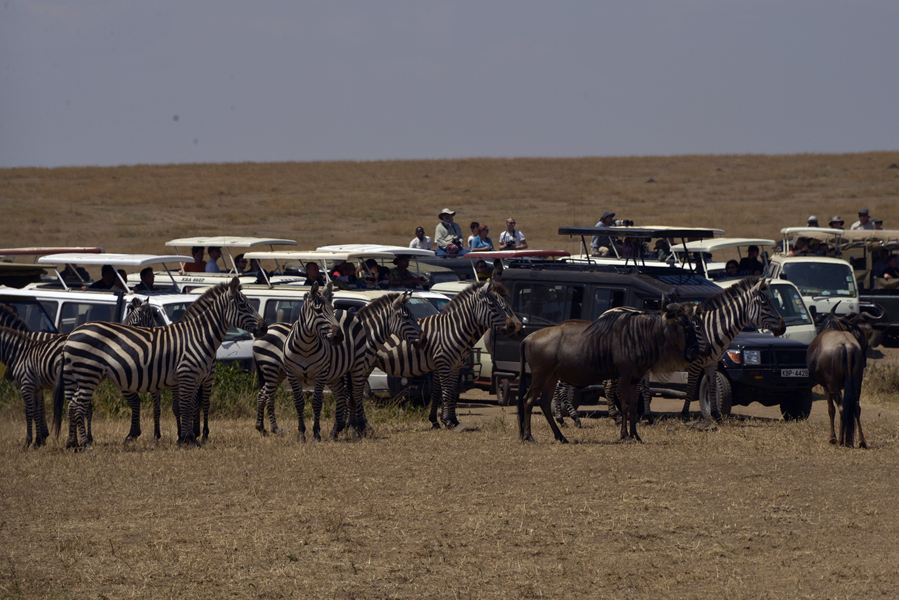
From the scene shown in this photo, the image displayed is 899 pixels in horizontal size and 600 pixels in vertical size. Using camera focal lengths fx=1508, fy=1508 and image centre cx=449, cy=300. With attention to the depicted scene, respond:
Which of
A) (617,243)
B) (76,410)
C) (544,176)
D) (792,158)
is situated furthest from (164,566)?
(792,158)

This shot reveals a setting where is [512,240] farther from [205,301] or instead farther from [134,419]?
[134,419]

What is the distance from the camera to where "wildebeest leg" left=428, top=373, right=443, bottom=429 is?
1738cm

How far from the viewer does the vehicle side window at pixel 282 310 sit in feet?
66.1

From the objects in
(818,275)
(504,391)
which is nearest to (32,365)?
(504,391)

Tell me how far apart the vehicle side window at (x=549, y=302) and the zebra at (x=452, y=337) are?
1502 millimetres

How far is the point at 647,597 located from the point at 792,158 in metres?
77.2

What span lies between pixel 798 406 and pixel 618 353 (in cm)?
Answer: 393

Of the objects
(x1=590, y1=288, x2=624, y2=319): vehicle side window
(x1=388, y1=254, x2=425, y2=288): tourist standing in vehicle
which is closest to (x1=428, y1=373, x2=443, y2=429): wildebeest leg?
(x1=590, y1=288, x2=624, y2=319): vehicle side window

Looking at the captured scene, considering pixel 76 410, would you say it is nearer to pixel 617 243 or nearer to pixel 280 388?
pixel 280 388

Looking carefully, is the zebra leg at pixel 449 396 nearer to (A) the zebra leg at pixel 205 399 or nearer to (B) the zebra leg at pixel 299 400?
(B) the zebra leg at pixel 299 400

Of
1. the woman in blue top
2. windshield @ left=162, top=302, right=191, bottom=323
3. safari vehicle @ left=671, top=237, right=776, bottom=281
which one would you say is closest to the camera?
windshield @ left=162, top=302, right=191, bottom=323

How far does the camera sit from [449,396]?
17469 mm

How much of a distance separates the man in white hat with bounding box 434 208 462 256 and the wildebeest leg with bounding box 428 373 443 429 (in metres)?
10.3

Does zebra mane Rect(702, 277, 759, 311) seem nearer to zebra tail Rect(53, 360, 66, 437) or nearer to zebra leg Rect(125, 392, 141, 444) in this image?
zebra leg Rect(125, 392, 141, 444)
